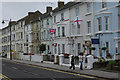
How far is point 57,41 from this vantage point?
45875 mm

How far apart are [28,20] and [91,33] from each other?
36687 mm

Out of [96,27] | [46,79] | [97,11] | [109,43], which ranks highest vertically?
[97,11]

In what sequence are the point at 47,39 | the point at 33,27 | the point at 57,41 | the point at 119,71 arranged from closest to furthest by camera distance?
the point at 119,71 < the point at 57,41 < the point at 47,39 < the point at 33,27

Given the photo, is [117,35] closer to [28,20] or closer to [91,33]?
[91,33]

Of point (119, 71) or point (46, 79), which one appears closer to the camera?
point (46, 79)

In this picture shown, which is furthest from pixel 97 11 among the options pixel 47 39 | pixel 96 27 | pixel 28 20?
pixel 28 20

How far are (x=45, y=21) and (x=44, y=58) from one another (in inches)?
495

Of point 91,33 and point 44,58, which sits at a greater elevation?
point 91,33

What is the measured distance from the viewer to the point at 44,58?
4225 cm

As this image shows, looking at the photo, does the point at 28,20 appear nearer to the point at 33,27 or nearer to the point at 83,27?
the point at 33,27

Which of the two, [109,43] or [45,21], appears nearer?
[109,43]

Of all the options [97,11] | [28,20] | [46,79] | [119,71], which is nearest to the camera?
[46,79]

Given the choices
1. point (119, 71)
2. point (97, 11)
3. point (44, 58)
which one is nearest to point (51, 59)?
point (44, 58)

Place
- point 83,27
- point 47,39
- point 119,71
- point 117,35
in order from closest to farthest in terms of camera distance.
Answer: point 119,71 < point 117,35 < point 83,27 < point 47,39
